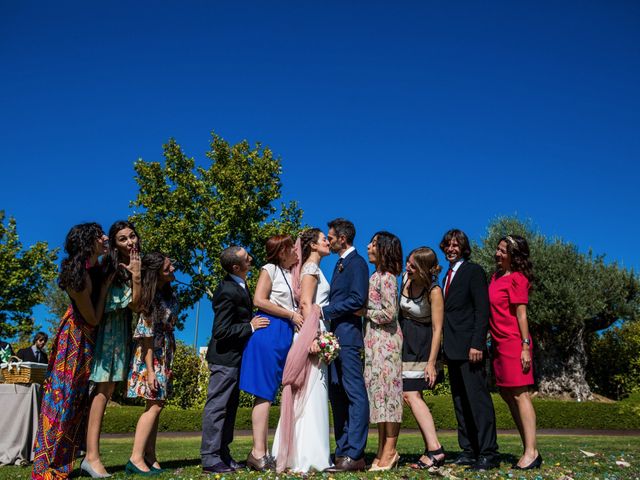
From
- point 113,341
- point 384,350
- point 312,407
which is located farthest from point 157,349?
point 384,350

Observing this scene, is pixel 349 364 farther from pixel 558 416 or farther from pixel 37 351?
pixel 558 416

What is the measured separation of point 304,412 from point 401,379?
116 cm

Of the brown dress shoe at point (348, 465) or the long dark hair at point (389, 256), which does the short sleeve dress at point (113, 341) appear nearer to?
the brown dress shoe at point (348, 465)

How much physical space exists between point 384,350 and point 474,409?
1.24 m

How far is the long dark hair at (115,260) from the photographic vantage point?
5.76 m

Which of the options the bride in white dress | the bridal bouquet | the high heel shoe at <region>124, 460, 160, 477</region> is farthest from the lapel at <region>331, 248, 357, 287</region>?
the high heel shoe at <region>124, 460, 160, 477</region>

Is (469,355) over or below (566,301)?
below

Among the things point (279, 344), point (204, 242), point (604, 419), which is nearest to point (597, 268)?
point (604, 419)

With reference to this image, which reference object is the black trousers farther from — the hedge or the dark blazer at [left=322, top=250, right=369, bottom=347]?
the hedge

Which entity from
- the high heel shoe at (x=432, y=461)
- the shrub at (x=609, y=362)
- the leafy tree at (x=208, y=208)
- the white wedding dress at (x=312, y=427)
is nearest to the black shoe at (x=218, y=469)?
the white wedding dress at (x=312, y=427)

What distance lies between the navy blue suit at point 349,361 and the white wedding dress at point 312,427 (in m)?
0.22

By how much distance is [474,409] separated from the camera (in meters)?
6.19

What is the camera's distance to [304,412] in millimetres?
5836

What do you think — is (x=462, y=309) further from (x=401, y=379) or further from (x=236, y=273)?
(x=236, y=273)
